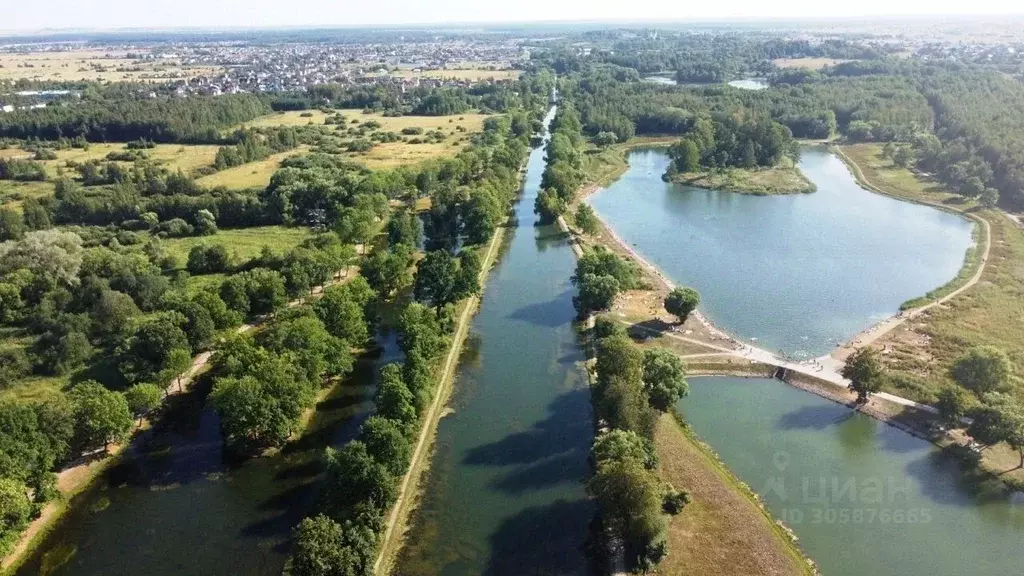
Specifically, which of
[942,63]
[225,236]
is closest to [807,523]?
[225,236]

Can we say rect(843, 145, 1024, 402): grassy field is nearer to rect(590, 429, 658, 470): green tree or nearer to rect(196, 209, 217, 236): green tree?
rect(590, 429, 658, 470): green tree

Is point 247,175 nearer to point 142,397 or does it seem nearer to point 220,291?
point 220,291

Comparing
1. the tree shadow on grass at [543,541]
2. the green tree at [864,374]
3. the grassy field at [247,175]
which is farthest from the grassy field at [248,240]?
the green tree at [864,374]

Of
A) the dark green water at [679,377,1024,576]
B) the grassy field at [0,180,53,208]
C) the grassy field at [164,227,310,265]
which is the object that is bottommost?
the dark green water at [679,377,1024,576]

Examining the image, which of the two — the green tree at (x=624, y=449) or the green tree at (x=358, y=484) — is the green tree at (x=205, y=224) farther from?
the green tree at (x=624, y=449)

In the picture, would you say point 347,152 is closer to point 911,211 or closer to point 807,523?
point 911,211

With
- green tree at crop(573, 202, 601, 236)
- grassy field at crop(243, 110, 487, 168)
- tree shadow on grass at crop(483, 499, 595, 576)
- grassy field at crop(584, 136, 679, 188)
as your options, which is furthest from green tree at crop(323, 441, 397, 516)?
grassy field at crop(584, 136, 679, 188)
